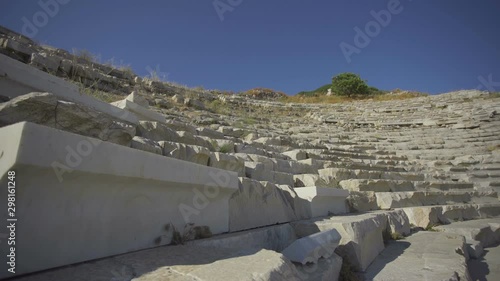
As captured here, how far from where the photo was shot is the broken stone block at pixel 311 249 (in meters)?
1.97

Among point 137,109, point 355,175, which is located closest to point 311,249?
point 137,109

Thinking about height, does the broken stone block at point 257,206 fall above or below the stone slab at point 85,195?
below

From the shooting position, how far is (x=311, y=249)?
2004mm

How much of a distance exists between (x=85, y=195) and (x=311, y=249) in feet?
4.87

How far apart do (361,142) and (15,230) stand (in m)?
12.0

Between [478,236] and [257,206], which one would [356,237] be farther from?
[478,236]

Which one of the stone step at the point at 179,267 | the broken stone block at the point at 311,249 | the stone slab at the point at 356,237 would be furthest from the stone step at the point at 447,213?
the stone step at the point at 179,267

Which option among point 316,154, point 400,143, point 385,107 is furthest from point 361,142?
point 385,107

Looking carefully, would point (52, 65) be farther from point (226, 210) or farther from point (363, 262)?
point (363, 262)

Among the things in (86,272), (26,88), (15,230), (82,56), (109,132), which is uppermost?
(82,56)

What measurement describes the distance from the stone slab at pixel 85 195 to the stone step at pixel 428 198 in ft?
14.9

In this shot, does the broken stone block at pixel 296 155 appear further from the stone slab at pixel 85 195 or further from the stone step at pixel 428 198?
the stone slab at pixel 85 195

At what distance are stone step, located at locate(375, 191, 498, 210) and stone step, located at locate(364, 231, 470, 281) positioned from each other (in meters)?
1.63

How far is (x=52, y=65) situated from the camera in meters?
5.97
